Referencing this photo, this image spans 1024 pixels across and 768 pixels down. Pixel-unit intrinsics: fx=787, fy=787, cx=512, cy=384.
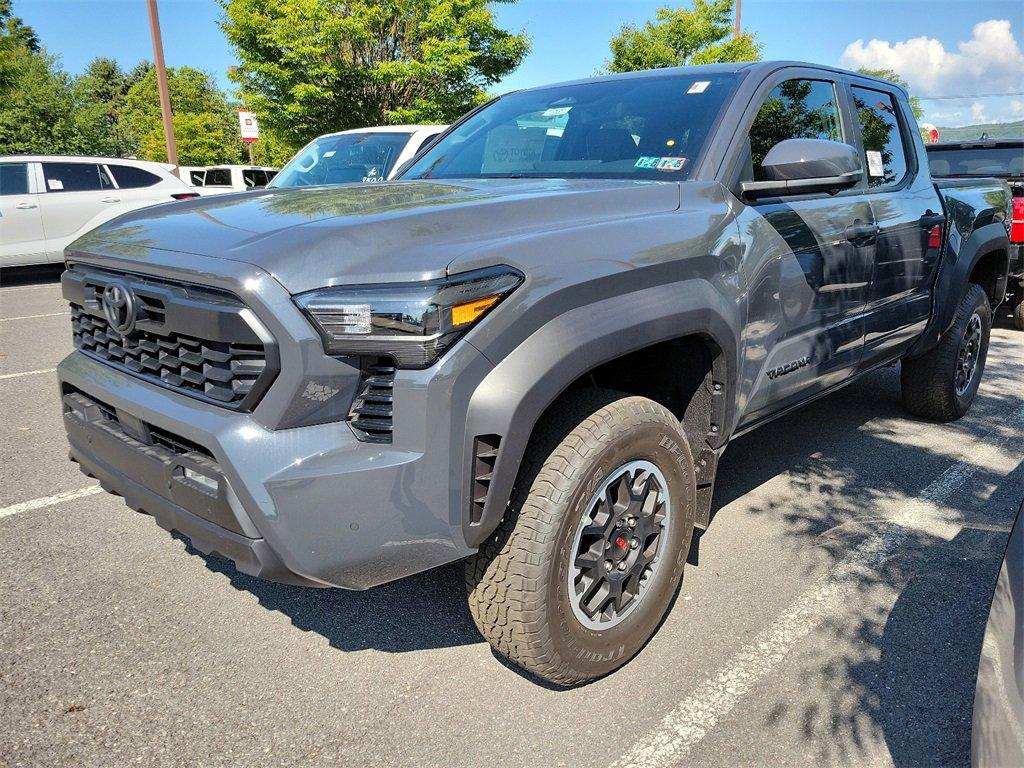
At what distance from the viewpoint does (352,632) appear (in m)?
2.74

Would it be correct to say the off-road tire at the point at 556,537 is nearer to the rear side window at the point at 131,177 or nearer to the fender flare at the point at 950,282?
the fender flare at the point at 950,282

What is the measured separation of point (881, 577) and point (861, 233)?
4.75 ft

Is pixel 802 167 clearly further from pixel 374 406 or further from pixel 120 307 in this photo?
pixel 120 307

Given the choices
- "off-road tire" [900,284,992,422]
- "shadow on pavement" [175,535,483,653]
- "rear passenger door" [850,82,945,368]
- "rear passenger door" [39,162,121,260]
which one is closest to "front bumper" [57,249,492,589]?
"shadow on pavement" [175,535,483,653]

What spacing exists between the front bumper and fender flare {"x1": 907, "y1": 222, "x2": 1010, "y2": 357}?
3.34 meters

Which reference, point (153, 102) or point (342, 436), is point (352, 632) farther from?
point (153, 102)

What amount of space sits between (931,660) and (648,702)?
1.00m

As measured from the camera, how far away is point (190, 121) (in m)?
39.2

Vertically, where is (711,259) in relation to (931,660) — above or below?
above

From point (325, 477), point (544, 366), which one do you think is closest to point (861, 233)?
point (544, 366)

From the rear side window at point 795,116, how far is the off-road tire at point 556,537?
124 cm

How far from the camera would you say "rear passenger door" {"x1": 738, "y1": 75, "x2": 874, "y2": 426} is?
2.81 m

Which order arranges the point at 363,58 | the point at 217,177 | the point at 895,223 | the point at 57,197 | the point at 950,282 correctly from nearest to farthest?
the point at 895,223 < the point at 950,282 < the point at 57,197 < the point at 363,58 < the point at 217,177

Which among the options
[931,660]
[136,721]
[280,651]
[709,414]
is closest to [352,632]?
[280,651]
